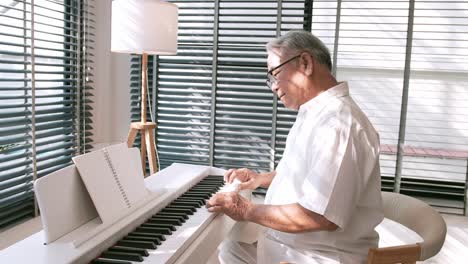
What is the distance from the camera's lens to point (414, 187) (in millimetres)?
3713

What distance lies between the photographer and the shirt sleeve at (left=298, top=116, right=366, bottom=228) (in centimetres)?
145

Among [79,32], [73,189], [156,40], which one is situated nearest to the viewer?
[73,189]

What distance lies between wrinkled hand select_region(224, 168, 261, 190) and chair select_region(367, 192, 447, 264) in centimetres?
64

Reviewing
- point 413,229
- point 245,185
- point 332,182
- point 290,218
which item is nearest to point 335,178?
point 332,182

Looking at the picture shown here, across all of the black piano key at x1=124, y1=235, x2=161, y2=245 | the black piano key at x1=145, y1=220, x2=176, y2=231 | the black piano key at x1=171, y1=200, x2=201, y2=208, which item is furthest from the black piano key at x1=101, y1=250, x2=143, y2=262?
the black piano key at x1=171, y1=200, x2=201, y2=208

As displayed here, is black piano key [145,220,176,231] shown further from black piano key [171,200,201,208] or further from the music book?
black piano key [171,200,201,208]

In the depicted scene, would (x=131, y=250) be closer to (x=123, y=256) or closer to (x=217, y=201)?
(x=123, y=256)

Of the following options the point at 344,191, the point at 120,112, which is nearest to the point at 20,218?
the point at 120,112

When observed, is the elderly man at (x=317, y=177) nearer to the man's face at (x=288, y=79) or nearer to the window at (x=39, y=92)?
the man's face at (x=288, y=79)

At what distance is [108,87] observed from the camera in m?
3.90

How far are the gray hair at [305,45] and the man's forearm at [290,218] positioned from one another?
1.91ft

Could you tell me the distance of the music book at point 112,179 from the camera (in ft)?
4.72

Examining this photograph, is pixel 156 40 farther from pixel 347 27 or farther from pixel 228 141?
pixel 347 27

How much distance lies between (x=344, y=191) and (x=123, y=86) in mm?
2917
